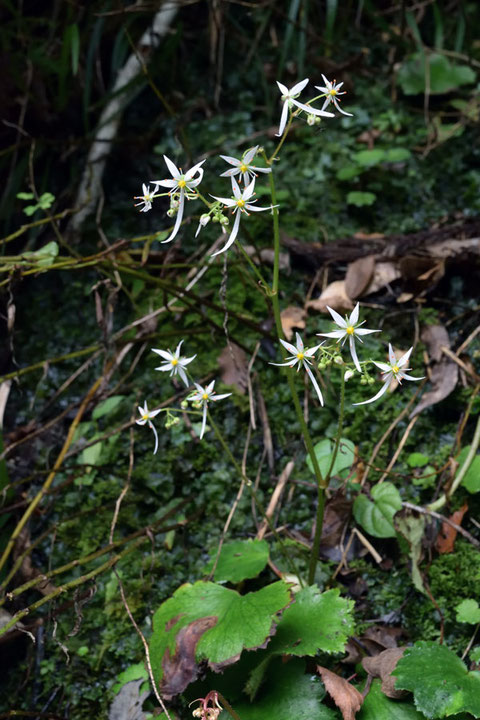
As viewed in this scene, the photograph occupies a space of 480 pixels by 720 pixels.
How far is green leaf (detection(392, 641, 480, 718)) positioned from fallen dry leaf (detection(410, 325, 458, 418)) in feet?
2.88

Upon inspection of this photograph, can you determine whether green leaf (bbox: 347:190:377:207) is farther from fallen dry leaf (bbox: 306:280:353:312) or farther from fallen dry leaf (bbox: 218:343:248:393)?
fallen dry leaf (bbox: 218:343:248:393)

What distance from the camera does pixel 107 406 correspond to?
2.40 meters

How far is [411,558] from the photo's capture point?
5.83ft

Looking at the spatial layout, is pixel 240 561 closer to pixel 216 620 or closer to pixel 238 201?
pixel 216 620

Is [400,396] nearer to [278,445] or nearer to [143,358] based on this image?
[278,445]

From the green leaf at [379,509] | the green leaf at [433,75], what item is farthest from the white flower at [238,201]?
the green leaf at [433,75]

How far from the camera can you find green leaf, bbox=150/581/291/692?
136 cm

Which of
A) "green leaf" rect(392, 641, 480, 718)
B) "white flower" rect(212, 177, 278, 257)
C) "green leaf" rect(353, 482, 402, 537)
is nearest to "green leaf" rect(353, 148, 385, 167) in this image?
"green leaf" rect(353, 482, 402, 537)

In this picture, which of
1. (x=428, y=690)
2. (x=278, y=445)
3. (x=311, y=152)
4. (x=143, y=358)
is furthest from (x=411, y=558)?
(x=311, y=152)

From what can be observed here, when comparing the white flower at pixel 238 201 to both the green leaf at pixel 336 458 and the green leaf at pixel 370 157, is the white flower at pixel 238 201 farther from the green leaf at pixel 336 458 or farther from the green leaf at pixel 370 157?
the green leaf at pixel 370 157

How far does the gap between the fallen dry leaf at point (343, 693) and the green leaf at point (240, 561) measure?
302 mm

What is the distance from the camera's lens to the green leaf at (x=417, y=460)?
6.62 ft

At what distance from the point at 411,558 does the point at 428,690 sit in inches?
18.7

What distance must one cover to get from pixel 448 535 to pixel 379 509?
0.22 metres
